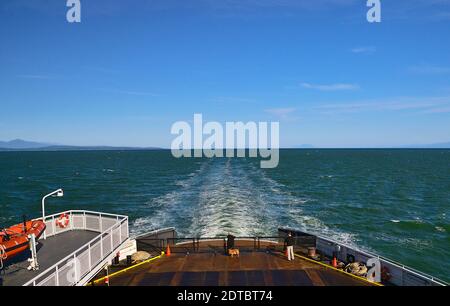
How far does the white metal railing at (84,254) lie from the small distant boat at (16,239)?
1.89m

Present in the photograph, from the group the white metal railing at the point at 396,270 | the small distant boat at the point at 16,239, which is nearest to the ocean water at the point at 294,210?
the white metal railing at the point at 396,270

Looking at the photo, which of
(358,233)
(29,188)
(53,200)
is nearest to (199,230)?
(358,233)

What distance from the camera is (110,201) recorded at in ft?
190

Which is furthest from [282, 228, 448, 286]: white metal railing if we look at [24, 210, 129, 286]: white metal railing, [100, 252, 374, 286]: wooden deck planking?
[24, 210, 129, 286]: white metal railing

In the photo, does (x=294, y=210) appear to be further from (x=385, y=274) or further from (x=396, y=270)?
(x=396, y=270)

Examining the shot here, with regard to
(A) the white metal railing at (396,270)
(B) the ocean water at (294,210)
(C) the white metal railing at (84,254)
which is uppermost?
(C) the white metal railing at (84,254)

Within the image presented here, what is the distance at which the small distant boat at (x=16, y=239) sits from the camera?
14.4 meters

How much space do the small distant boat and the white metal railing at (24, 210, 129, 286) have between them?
1887mm

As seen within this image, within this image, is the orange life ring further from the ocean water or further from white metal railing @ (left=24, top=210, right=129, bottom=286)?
the ocean water

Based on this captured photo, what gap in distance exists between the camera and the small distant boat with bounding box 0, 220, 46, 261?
14.4 metres

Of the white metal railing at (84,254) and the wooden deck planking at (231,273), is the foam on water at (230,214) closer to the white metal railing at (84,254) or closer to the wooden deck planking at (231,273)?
the white metal railing at (84,254)

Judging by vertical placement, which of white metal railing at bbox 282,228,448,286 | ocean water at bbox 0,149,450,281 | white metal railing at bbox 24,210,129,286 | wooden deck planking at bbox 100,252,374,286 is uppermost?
white metal railing at bbox 24,210,129,286
